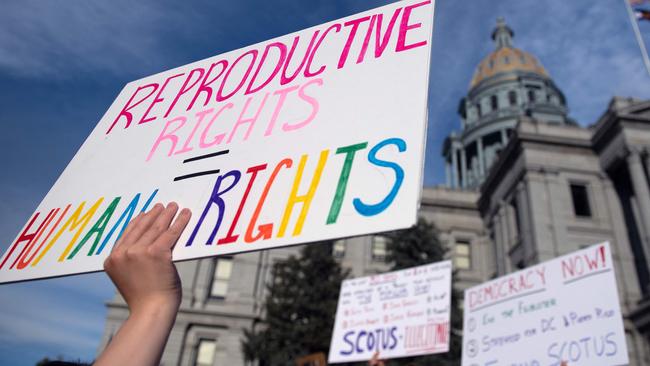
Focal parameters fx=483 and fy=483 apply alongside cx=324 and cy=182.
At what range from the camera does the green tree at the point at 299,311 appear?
21719 millimetres

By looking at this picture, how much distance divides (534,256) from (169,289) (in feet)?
76.2

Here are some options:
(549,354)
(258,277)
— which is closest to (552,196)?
(258,277)

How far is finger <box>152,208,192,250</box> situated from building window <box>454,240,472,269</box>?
29.8 m

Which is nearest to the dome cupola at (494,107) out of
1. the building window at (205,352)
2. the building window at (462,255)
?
the building window at (462,255)

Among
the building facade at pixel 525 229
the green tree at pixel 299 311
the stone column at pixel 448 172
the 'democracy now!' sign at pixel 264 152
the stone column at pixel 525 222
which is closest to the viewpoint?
the 'democracy now!' sign at pixel 264 152

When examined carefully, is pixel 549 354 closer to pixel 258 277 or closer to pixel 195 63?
pixel 195 63

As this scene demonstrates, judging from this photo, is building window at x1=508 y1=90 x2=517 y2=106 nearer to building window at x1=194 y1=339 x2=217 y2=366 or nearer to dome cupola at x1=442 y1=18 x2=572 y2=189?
dome cupola at x1=442 y1=18 x2=572 y2=189

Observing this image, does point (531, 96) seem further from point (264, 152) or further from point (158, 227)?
point (158, 227)

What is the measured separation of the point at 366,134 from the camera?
70.4 inches

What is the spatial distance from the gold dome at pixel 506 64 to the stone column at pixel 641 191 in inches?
1270

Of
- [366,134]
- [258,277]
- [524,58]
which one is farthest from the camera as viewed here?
[524,58]

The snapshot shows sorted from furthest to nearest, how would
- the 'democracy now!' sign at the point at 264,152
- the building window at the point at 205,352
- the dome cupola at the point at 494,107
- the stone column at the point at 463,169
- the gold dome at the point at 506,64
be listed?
1. the gold dome at the point at 506,64
2. the stone column at the point at 463,169
3. the dome cupola at the point at 494,107
4. the building window at the point at 205,352
5. the 'democracy now!' sign at the point at 264,152

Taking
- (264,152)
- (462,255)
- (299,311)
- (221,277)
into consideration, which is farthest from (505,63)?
(264,152)

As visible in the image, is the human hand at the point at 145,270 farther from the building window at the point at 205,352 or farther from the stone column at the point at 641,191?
the building window at the point at 205,352
